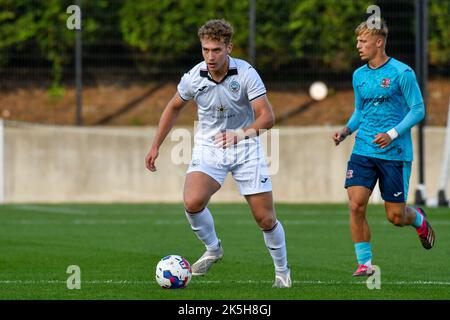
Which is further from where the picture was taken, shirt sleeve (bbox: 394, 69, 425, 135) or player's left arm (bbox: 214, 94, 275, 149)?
shirt sleeve (bbox: 394, 69, 425, 135)

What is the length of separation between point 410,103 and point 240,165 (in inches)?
65.8

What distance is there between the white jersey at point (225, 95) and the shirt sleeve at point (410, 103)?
134cm

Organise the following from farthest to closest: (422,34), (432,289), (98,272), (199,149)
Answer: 1. (422,34)
2. (98,272)
3. (199,149)
4. (432,289)

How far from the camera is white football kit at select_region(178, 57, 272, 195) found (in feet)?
31.0

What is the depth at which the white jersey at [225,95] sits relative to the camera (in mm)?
9422

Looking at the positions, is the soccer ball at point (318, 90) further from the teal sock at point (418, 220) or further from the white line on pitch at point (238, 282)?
the white line on pitch at point (238, 282)

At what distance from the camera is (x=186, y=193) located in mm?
9727

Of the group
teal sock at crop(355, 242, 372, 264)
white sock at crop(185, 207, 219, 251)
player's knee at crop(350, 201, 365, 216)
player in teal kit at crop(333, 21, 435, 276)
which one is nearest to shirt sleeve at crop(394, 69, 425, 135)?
player in teal kit at crop(333, 21, 435, 276)

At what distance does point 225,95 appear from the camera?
9.49 metres

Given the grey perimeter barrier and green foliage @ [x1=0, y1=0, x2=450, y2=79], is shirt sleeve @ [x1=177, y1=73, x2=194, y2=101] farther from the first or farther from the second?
green foliage @ [x1=0, y1=0, x2=450, y2=79]

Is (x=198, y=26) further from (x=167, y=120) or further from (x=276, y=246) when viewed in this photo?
(x=276, y=246)

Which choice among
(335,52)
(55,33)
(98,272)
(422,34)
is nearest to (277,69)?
(335,52)

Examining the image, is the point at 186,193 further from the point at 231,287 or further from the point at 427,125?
the point at 427,125

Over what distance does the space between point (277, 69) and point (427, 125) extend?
2.91 metres
